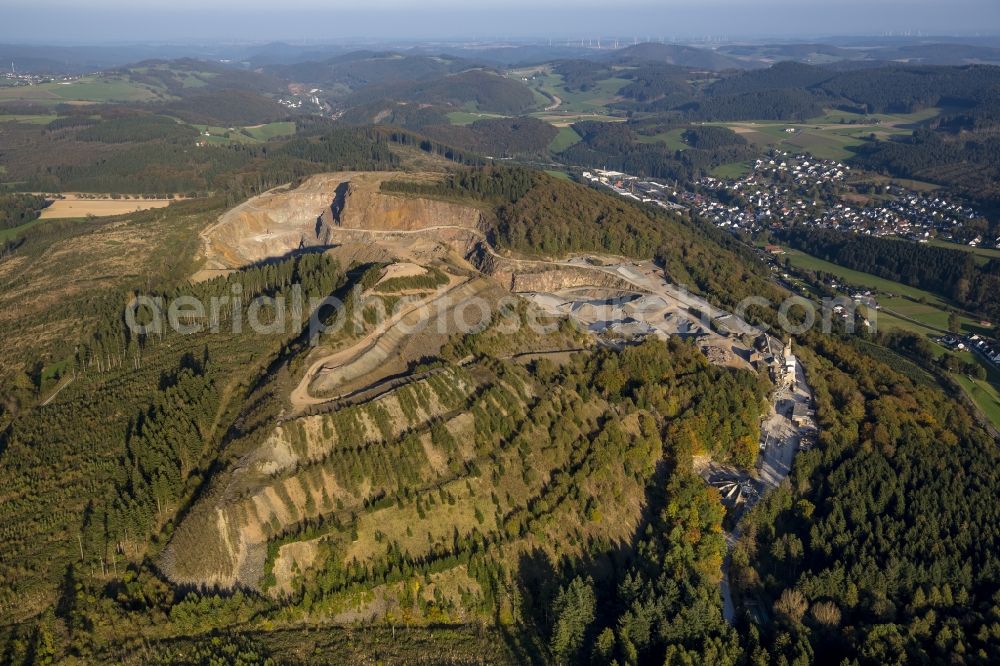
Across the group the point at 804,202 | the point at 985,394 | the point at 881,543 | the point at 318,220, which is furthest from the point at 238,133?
the point at 881,543

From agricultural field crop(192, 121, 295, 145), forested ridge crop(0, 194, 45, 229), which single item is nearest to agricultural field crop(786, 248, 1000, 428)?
forested ridge crop(0, 194, 45, 229)

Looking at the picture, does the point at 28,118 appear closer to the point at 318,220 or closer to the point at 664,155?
the point at 318,220

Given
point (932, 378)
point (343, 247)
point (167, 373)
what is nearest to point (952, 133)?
point (932, 378)

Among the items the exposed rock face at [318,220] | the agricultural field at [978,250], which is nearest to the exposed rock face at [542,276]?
the exposed rock face at [318,220]

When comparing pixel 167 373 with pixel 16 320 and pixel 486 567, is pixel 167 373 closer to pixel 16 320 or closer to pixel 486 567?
pixel 16 320

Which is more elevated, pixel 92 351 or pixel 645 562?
pixel 92 351

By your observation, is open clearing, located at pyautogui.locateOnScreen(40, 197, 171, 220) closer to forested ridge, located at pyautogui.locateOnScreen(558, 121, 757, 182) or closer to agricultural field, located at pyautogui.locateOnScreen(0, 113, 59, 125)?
agricultural field, located at pyautogui.locateOnScreen(0, 113, 59, 125)

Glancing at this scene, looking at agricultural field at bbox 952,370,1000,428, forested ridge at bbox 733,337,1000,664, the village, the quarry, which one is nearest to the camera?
forested ridge at bbox 733,337,1000,664

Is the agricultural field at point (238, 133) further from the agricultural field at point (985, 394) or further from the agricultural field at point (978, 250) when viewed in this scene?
the agricultural field at point (985, 394)
